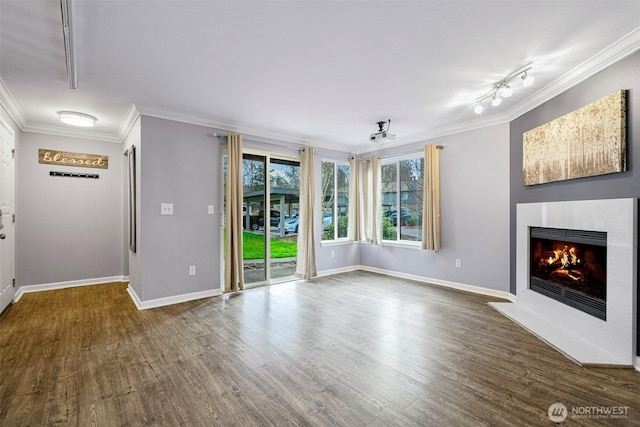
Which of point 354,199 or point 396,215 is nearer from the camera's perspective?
point 396,215

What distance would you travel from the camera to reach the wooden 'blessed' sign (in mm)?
4741

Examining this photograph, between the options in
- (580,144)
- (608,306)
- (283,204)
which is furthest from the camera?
(283,204)

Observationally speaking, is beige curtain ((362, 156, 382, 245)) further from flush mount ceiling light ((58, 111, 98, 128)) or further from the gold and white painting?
flush mount ceiling light ((58, 111, 98, 128))

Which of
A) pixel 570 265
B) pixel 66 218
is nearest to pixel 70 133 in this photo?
pixel 66 218

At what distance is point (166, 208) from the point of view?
13.2ft

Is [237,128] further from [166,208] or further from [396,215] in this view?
[396,215]

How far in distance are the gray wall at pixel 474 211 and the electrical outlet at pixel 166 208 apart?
4181mm

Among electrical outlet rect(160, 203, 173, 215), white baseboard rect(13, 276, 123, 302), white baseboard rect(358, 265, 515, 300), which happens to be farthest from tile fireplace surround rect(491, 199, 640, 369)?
white baseboard rect(13, 276, 123, 302)

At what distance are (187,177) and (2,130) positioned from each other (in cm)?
215

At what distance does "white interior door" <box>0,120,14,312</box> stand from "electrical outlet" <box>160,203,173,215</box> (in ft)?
5.77

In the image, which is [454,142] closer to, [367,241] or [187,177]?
[367,241]

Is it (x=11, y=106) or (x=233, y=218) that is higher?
(x=11, y=106)

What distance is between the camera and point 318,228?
582 centimetres

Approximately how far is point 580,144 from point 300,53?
290 cm
